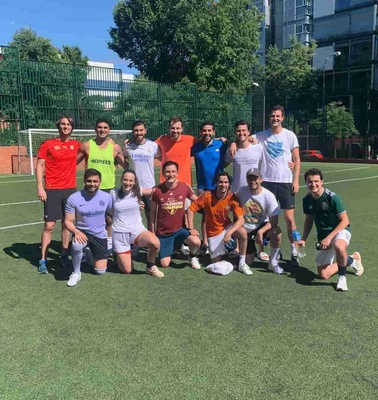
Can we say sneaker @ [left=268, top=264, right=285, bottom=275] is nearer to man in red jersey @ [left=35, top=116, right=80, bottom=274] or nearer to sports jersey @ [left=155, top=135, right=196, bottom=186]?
sports jersey @ [left=155, top=135, right=196, bottom=186]

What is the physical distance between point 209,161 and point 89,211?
74.1 inches

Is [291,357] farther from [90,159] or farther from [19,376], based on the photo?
[90,159]

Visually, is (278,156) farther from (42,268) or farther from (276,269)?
(42,268)

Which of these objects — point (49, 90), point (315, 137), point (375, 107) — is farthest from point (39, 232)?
point (315, 137)

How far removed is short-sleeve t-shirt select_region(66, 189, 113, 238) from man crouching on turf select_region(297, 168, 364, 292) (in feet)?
7.96

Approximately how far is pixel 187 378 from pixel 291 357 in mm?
842

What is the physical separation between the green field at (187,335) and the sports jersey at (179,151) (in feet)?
4.82

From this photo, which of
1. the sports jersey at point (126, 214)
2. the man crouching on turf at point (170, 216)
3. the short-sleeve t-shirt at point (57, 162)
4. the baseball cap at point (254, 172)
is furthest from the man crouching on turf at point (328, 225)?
the short-sleeve t-shirt at point (57, 162)

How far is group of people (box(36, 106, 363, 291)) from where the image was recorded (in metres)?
5.38

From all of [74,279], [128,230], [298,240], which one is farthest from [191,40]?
[74,279]

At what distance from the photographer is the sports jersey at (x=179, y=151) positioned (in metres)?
6.38

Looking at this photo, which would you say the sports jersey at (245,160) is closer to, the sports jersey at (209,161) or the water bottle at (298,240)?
the sports jersey at (209,161)

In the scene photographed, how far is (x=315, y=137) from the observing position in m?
54.8

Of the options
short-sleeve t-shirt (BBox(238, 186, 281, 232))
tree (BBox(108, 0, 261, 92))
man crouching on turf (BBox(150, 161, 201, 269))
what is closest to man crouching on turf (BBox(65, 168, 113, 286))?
man crouching on turf (BBox(150, 161, 201, 269))
